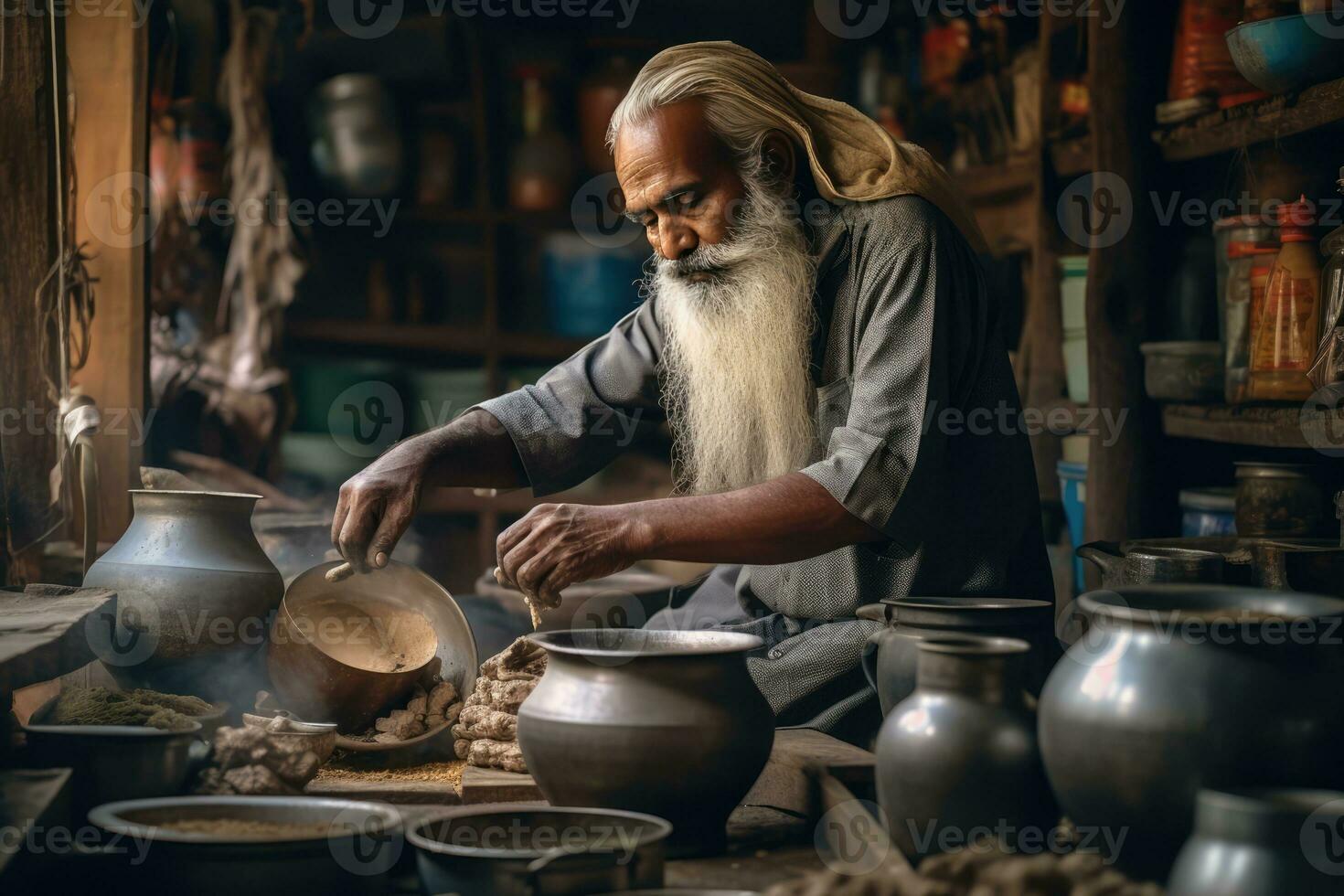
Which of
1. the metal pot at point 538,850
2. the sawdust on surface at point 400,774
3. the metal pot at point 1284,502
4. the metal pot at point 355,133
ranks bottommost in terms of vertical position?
the sawdust on surface at point 400,774

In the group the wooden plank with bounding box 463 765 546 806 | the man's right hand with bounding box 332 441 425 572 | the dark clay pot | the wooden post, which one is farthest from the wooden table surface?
the wooden post

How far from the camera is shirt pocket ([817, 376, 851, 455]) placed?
308 centimetres

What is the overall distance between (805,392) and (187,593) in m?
1.33

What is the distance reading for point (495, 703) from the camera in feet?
8.39

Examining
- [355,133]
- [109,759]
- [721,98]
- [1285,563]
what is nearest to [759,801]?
[109,759]

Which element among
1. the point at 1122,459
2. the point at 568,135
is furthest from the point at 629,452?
the point at 1122,459

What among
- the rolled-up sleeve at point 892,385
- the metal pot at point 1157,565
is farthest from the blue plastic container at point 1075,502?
the rolled-up sleeve at point 892,385

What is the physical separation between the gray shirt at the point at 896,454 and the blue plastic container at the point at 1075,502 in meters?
1.50

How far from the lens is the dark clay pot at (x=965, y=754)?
67.5 inches

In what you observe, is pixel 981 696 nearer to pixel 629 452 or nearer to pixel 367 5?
pixel 629 452

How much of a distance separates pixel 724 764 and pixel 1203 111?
2.63 m

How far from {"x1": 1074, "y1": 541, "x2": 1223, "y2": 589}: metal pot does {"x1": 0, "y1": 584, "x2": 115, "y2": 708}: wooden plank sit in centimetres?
192

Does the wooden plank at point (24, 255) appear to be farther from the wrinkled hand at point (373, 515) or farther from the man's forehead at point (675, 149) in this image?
the man's forehead at point (675, 149)

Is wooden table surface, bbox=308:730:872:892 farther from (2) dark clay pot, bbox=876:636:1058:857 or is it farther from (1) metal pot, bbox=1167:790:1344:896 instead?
(1) metal pot, bbox=1167:790:1344:896
